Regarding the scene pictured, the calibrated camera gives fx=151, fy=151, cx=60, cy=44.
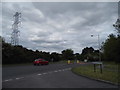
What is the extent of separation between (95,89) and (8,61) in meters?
33.5

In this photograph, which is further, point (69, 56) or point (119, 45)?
point (69, 56)

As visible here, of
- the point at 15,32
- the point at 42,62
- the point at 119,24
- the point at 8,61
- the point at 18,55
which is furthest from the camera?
the point at 15,32

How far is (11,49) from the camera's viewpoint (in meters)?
37.4

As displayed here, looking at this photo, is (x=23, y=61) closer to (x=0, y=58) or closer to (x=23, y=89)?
(x=0, y=58)

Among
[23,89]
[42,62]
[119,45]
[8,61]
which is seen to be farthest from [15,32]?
[23,89]

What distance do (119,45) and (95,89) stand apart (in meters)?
32.7

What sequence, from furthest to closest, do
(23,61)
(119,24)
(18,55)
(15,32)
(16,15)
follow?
(16,15), (15,32), (23,61), (18,55), (119,24)

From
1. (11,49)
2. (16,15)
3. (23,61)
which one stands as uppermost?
(16,15)

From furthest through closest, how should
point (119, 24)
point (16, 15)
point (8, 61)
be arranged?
point (16, 15) → point (8, 61) → point (119, 24)

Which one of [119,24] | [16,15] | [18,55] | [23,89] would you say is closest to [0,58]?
[18,55]

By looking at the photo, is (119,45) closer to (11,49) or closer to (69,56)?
(11,49)

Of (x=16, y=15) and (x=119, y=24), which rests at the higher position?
(x=16, y=15)

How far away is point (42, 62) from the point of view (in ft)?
117

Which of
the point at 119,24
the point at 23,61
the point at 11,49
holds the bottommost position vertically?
the point at 23,61
